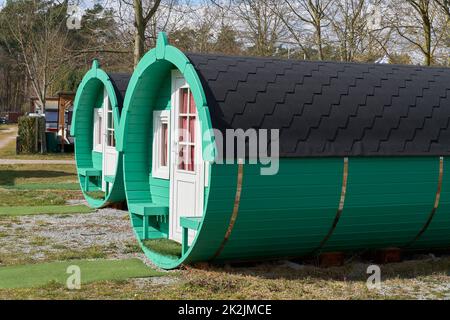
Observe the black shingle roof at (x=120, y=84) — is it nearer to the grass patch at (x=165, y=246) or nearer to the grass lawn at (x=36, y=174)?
the grass patch at (x=165, y=246)

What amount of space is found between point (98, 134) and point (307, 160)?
31.1 feet

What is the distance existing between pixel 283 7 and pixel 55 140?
1242 cm

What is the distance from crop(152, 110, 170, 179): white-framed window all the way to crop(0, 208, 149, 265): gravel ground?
119 centimetres

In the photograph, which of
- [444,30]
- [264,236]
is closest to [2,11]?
[444,30]

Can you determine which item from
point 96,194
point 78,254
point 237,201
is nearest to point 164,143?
point 78,254

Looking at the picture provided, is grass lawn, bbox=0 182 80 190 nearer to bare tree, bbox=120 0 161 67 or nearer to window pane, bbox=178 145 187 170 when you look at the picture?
bare tree, bbox=120 0 161 67

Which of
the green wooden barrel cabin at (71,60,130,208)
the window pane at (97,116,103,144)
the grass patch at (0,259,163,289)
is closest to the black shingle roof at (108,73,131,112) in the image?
the green wooden barrel cabin at (71,60,130,208)

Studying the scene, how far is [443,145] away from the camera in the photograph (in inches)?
340

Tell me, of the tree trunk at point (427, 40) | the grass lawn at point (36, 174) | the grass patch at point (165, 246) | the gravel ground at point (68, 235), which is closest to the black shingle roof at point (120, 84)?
the gravel ground at point (68, 235)

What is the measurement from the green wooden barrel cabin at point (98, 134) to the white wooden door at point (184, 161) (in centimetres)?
442

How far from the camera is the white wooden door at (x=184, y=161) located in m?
8.88

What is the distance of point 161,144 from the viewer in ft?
33.1

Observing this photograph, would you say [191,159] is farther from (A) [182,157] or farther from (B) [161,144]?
(B) [161,144]

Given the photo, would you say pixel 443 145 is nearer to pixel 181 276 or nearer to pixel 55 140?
pixel 181 276
